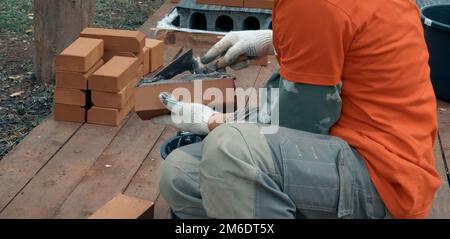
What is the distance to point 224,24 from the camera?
553 centimetres

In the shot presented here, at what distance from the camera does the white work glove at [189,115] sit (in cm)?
266

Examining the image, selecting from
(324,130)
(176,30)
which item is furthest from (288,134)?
(176,30)

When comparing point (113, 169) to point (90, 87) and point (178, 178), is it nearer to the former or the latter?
point (90, 87)

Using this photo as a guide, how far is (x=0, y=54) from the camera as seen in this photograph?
5.08 m

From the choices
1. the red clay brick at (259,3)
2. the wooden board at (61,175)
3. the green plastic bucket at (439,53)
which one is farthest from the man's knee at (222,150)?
the red clay brick at (259,3)

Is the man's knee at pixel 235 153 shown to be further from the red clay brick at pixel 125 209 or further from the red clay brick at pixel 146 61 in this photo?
the red clay brick at pixel 146 61

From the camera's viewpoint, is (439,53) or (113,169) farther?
(439,53)

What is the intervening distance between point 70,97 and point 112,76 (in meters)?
0.28

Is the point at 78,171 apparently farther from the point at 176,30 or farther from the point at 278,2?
the point at 176,30

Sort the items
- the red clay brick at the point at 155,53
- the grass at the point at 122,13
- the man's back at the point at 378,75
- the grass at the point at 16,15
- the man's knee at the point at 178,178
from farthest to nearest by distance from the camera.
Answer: the grass at the point at 122,13, the grass at the point at 16,15, the red clay brick at the point at 155,53, the man's knee at the point at 178,178, the man's back at the point at 378,75

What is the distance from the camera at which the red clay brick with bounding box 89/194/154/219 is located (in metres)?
2.74

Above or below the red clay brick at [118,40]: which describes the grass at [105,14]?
below

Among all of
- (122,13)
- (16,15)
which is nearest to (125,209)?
(16,15)

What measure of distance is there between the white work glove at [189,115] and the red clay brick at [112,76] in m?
1.10
